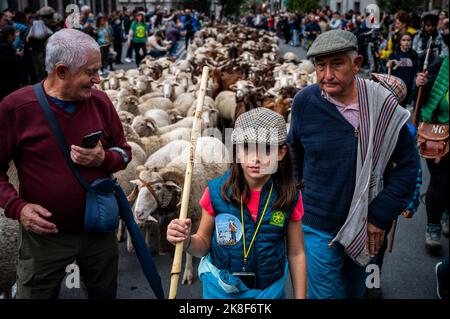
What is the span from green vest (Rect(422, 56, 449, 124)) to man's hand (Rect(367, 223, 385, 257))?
1798 mm

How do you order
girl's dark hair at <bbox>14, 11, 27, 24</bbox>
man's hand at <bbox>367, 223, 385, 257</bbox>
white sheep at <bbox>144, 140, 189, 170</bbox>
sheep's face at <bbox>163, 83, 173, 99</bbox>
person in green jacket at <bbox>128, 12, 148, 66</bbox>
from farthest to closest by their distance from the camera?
1. person in green jacket at <bbox>128, 12, 148, 66</bbox>
2. girl's dark hair at <bbox>14, 11, 27, 24</bbox>
3. sheep's face at <bbox>163, 83, 173, 99</bbox>
4. white sheep at <bbox>144, 140, 189, 170</bbox>
5. man's hand at <bbox>367, 223, 385, 257</bbox>

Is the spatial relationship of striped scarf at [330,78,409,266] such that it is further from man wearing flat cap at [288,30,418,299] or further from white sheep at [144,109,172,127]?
white sheep at [144,109,172,127]

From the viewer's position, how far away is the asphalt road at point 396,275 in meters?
4.06

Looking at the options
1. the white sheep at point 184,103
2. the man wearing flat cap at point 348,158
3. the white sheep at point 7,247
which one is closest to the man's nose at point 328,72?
the man wearing flat cap at point 348,158

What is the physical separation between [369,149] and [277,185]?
1.83ft

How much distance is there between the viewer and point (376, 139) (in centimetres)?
239

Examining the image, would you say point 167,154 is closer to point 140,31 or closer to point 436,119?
point 436,119

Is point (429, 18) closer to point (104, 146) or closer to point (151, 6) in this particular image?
point (104, 146)

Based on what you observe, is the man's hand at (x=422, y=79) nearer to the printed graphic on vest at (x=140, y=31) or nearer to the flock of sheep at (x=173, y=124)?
the flock of sheep at (x=173, y=124)

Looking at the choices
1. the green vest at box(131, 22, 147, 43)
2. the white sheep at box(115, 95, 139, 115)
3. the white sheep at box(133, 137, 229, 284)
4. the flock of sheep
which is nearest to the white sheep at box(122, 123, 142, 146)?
the flock of sheep

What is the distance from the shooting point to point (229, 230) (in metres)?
2.08

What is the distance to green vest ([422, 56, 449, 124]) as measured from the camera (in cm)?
376

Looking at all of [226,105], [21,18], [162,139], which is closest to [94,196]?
[162,139]

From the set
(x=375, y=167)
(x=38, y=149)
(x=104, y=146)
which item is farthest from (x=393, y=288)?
(x=38, y=149)
